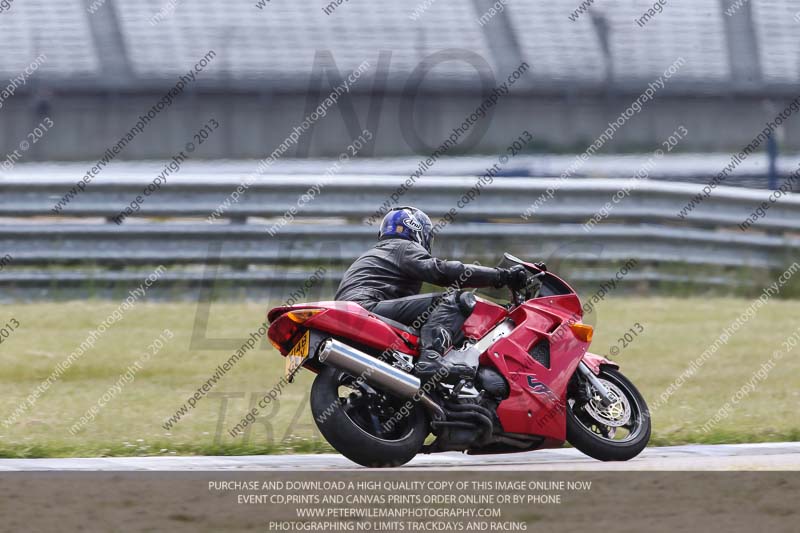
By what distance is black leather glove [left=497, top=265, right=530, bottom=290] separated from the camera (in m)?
7.81

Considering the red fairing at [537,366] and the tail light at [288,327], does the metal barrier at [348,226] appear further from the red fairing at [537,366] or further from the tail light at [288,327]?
the tail light at [288,327]

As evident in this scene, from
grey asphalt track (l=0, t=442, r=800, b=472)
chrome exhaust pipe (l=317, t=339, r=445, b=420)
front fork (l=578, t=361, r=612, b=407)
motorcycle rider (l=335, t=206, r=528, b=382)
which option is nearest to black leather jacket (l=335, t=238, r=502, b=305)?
motorcycle rider (l=335, t=206, r=528, b=382)

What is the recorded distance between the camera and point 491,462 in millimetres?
7836

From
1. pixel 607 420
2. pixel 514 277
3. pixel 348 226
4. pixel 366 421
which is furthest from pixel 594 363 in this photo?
pixel 348 226

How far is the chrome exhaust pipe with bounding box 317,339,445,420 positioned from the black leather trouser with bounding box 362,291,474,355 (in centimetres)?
37

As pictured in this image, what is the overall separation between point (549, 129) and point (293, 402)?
5568 mm

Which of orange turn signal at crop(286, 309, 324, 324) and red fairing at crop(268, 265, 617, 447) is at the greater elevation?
orange turn signal at crop(286, 309, 324, 324)

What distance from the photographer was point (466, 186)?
1405cm

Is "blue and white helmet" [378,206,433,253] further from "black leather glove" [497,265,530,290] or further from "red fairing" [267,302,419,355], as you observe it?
"red fairing" [267,302,419,355]

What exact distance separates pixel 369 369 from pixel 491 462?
117 cm

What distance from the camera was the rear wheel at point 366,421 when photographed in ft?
23.1

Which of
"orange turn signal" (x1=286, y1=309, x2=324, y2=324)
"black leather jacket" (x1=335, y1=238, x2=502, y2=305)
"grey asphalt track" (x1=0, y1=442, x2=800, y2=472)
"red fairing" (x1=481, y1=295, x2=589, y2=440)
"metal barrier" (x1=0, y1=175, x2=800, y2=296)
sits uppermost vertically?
"orange turn signal" (x1=286, y1=309, x2=324, y2=324)
